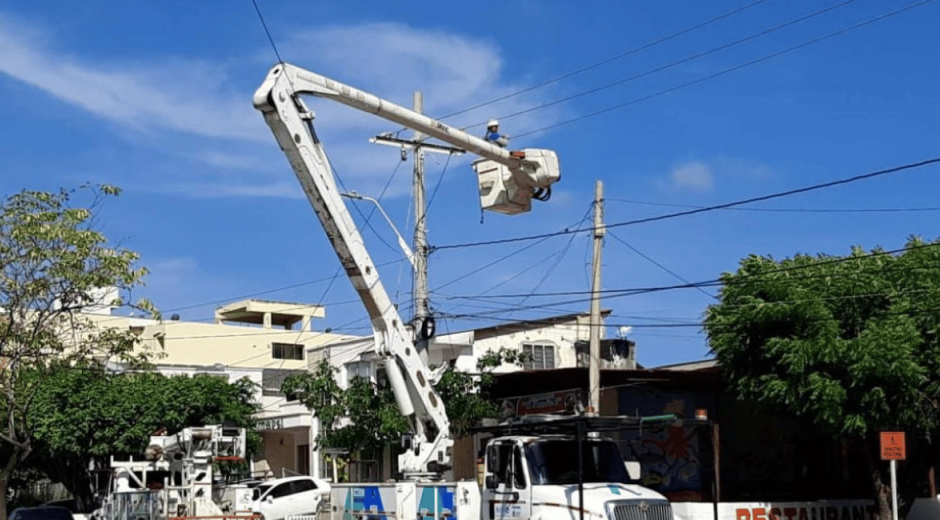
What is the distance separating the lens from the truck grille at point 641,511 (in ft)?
60.1

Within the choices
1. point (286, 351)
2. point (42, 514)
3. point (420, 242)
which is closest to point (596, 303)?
point (420, 242)

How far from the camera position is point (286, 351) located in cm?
7156

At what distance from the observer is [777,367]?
92.9ft

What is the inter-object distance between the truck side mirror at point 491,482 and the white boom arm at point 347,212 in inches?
79.3

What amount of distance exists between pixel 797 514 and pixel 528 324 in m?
17.4

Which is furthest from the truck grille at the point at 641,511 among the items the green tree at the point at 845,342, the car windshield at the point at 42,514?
the car windshield at the point at 42,514

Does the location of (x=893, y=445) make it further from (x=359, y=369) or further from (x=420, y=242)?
(x=359, y=369)

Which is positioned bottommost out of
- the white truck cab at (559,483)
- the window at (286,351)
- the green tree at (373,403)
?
the white truck cab at (559,483)

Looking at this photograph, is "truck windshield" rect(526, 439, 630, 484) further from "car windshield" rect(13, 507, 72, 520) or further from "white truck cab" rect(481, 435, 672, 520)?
"car windshield" rect(13, 507, 72, 520)

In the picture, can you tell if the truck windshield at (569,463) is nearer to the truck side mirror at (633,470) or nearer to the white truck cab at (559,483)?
the white truck cab at (559,483)

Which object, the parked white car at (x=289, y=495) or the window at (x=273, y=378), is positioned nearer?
the parked white car at (x=289, y=495)

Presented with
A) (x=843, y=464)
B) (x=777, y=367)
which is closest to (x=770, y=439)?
(x=843, y=464)

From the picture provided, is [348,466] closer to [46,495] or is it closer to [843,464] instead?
[843,464]

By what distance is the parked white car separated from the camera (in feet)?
111
